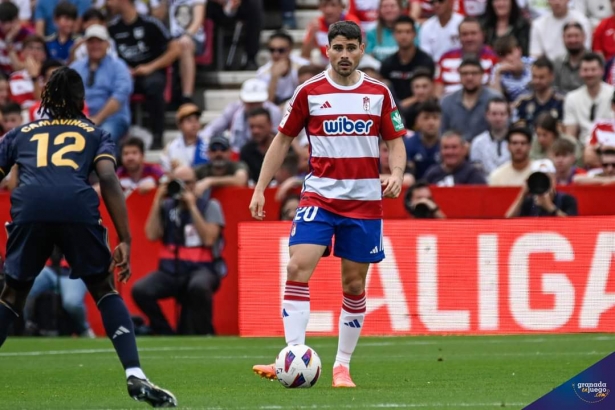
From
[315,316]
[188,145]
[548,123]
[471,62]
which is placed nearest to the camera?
[315,316]

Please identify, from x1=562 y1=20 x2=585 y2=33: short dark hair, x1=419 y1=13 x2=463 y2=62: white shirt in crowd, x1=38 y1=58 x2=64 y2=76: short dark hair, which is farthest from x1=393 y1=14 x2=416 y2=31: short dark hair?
x1=38 y1=58 x2=64 y2=76: short dark hair

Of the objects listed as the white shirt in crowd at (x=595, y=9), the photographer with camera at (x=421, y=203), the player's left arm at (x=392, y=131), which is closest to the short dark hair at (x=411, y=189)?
the photographer with camera at (x=421, y=203)

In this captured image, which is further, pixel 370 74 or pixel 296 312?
pixel 370 74

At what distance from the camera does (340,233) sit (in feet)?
29.7

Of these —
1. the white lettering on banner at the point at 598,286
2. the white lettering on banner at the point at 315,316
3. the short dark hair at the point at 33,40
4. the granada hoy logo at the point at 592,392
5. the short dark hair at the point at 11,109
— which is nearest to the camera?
the granada hoy logo at the point at 592,392

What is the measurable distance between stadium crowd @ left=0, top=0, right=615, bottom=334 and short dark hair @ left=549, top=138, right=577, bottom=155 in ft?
0.05

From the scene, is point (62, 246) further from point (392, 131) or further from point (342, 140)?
point (392, 131)

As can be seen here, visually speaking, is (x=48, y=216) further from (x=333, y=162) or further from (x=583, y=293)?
(x=583, y=293)

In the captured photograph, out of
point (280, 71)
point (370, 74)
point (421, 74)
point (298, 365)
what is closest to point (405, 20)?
point (421, 74)

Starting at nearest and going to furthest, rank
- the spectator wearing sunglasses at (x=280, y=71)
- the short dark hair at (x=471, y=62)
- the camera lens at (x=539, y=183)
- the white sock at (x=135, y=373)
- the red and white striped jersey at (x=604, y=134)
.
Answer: the white sock at (x=135, y=373) < the camera lens at (x=539, y=183) < the red and white striped jersey at (x=604, y=134) < the short dark hair at (x=471, y=62) < the spectator wearing sunglasses at (x=280, y=71)

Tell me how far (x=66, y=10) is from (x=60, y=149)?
11746mm

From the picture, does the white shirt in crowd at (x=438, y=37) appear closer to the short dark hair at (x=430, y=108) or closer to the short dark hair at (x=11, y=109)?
the short dark hair at (x=430, y=108)

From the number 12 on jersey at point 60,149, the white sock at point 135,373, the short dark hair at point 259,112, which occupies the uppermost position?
the number 12 on jersey at point 60,149

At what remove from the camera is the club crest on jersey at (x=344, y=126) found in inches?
353
